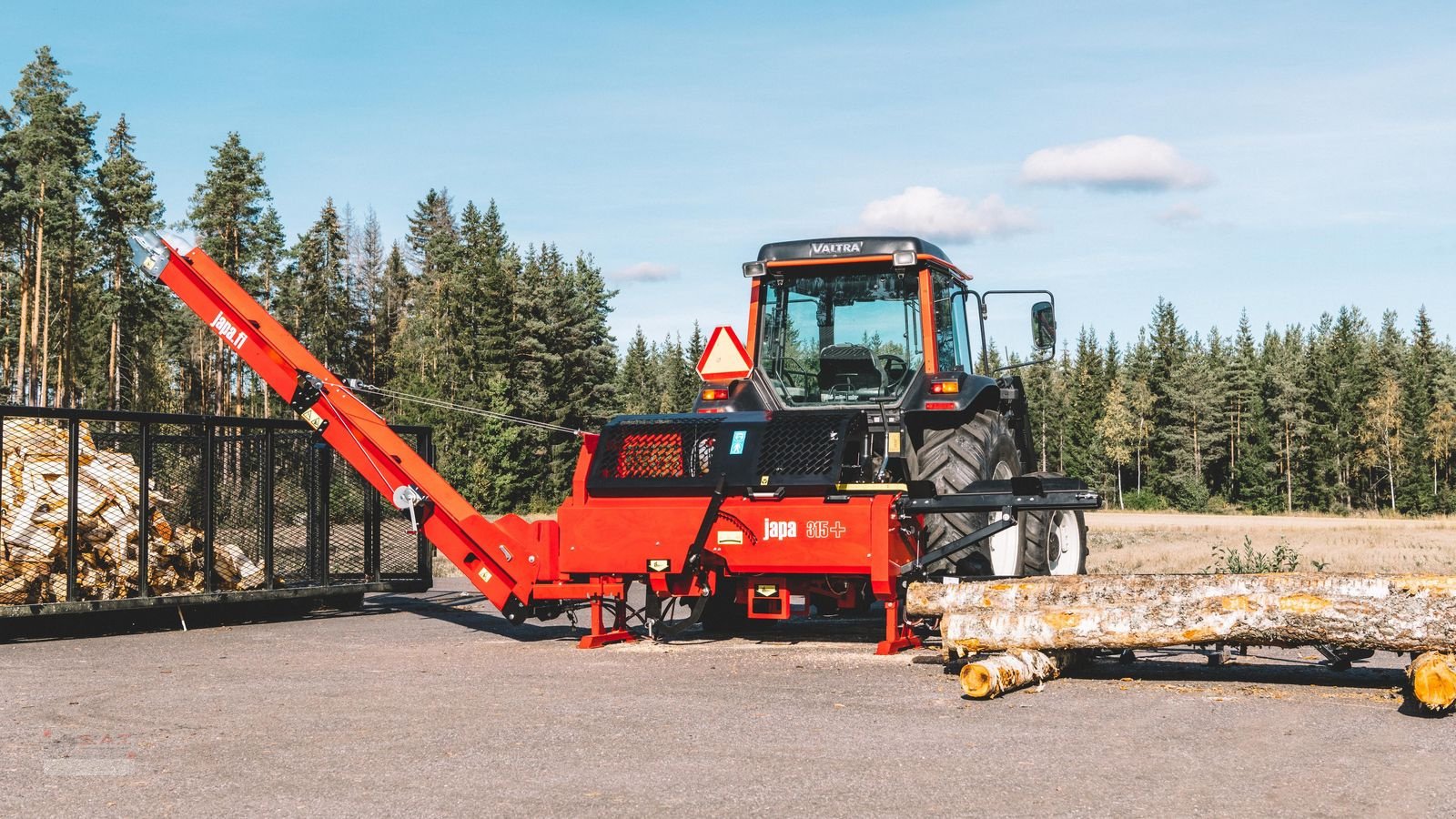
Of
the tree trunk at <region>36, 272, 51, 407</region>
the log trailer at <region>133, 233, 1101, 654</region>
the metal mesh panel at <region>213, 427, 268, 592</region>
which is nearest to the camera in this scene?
the log trailer at <region>133, 233, 1101, 654</region>

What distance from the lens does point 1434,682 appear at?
7.50 m

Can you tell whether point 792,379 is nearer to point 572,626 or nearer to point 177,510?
point 572,626

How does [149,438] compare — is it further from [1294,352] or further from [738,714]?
[1294,352]

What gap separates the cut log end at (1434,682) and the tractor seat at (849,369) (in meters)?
4.93

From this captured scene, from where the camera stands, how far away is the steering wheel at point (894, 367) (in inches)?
452

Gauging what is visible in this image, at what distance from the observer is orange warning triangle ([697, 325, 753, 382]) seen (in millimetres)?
11383

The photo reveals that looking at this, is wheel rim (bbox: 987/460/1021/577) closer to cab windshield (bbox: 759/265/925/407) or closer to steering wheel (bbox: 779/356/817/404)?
cab windshield (bbox: 759/265/925/407)

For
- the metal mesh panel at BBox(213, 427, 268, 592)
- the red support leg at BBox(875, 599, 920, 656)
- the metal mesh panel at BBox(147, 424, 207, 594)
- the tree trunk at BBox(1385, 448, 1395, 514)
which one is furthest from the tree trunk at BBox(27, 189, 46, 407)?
the tree trunk at BBox(1385, 448, 1395, 514)

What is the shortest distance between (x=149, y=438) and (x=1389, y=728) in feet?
33.4

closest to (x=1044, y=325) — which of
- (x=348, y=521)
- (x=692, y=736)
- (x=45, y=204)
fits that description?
(x=692, y=736)

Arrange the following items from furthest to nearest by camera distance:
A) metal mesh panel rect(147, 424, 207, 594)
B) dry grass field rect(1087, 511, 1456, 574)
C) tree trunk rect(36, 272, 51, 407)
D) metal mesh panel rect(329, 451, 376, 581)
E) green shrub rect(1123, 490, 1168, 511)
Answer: green shrub rect(1123, 490, 1168, 511), tree trunk rect(36, 272, 51, 407), dry grass field rect(1087, 511, 1456, 574), metal mesh panel rect(329, 451, 376, 581), metal mesh panel rect(147, 424, 207, 594)

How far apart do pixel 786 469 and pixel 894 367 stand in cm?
177

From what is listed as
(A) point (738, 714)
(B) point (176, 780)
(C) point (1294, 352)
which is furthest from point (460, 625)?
(C) point (1294, 352)

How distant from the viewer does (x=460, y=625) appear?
13180 millimetres
